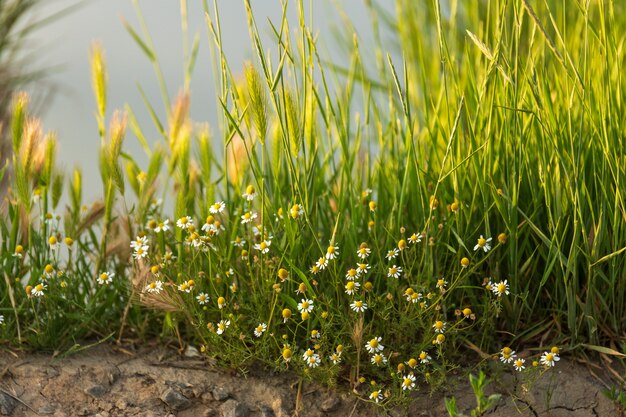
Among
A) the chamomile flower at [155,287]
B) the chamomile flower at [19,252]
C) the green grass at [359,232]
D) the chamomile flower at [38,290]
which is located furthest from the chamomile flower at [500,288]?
the chamomile flower at [19,252]

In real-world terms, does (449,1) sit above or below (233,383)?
above

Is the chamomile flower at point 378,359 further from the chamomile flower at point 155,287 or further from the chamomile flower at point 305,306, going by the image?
the chamomile flower at point 155,287

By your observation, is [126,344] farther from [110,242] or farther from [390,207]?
[390,207]

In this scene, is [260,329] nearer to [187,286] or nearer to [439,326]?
[187,286]

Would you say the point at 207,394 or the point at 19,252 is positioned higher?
the point at 19,252

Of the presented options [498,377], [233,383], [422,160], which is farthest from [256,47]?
[498,377]

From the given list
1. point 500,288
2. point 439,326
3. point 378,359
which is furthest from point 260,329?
point 500,288
